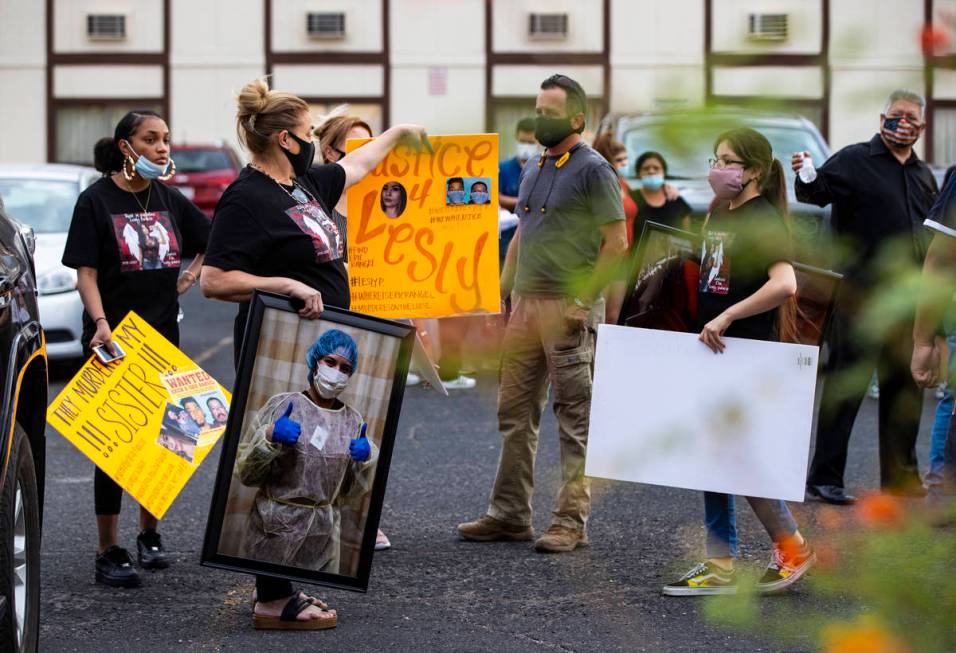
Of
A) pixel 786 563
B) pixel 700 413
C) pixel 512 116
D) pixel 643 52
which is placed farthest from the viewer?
pixel 786 563

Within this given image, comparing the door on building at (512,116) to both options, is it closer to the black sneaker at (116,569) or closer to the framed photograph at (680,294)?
the framed photograph at (680,294)

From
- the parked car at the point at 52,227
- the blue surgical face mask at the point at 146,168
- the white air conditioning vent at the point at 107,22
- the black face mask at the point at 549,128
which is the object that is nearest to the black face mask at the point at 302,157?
the blue surgical face mask at the point at 146,168

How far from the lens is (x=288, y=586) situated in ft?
14.9

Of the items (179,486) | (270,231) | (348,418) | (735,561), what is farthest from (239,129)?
(735,561)

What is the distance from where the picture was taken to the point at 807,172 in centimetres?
609

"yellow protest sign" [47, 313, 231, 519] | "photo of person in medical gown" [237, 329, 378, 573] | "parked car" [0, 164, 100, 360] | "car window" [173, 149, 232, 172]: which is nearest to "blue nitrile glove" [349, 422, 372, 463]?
"photo of person in medical gown" [237, 329, 378, 573]

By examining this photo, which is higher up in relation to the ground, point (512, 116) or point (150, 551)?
point (512, 116)

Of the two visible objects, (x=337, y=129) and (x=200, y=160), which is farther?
(x=200, y=160)

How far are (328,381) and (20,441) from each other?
989 millimetres

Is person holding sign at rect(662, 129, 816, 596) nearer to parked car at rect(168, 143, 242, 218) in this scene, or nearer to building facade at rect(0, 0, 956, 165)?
building facade at rect(0, 0, 956, 165)

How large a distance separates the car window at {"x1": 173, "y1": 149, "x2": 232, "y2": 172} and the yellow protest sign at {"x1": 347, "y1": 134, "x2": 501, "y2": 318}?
16780mm

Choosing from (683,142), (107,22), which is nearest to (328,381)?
(107,22)

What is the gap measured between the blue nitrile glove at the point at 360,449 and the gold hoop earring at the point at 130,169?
1546 millimetres

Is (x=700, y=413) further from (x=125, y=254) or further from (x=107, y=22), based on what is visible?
(x=125, y=254)
